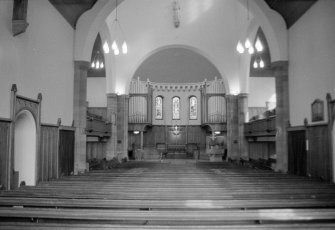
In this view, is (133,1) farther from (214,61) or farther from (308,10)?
(308,10)

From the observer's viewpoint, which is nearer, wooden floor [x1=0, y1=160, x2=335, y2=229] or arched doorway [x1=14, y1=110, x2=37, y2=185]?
wooden floor [x1=0, y1=160, x2=335, y2=229]

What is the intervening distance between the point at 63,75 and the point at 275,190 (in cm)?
846

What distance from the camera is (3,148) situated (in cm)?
763

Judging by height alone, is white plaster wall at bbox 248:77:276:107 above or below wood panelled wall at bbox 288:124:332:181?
above

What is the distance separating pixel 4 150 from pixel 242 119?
15300 mm

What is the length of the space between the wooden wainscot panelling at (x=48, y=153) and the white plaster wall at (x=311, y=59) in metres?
8.77

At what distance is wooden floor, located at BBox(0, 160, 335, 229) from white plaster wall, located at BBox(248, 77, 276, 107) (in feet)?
48.4

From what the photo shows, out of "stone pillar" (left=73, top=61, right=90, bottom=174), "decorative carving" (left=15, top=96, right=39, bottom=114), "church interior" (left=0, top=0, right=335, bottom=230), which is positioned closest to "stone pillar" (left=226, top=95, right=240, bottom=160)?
"church interior" (left=0, top=0, right=335, bottom=230)

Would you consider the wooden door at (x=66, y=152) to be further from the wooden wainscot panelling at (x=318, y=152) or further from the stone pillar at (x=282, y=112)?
the wooden wainscot panelling at (x=318, y=152)

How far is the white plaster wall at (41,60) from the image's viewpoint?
305 inches

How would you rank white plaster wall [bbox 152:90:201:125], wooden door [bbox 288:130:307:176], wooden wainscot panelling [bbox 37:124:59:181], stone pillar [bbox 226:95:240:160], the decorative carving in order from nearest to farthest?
the decorative carving < wooden wainscot panelling [bbox 37:124:59:181] < wooden door [bbox 288:130:307:176] < stone pillar [bbox 226:95:240:160] < white plaster wall [bbox 152:90:201:125]

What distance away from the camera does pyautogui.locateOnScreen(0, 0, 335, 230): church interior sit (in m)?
5.11

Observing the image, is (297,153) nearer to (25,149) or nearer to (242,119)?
(242,119)

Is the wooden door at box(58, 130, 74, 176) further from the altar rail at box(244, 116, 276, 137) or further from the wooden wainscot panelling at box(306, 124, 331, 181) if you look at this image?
the altar rail at box(244, 116, 276, 137)
